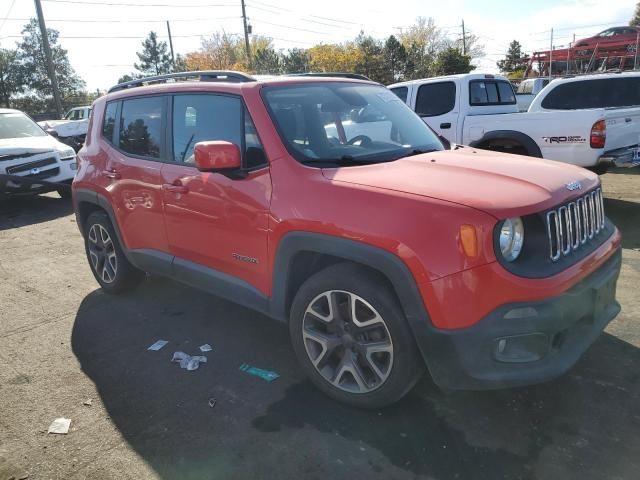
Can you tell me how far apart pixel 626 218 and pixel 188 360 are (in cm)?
604

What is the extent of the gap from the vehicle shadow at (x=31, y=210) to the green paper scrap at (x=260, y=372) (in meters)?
6.55

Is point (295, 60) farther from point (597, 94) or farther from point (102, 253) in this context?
point (102, 253)

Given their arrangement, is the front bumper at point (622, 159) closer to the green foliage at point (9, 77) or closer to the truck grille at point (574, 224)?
the truck grille at point (574, 224)

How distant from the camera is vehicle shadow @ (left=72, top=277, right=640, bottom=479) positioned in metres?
2.46

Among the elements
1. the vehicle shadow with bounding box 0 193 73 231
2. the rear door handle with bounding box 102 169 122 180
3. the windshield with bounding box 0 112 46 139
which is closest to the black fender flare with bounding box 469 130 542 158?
the rear door handle with bounding box 102 169 122 180

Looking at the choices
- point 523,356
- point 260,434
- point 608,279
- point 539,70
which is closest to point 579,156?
point 608,279

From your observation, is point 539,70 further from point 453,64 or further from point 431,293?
point 431,293

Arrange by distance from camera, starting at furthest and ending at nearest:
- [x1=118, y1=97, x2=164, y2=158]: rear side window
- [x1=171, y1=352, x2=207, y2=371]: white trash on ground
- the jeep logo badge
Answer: [x1=118, y1=97, x2=164, y2=158]: rear side window, [x1=171, y1=352, x2=207, y2=371]: white trash on ground, the jeep logo badge

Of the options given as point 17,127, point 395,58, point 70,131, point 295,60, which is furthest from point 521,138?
point 295,60

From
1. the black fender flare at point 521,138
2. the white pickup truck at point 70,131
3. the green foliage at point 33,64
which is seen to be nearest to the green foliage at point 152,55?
the green foliage at point 33,64

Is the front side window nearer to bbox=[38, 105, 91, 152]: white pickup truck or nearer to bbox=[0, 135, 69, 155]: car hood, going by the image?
bbox=[0, 135, 69, 155]: car hood

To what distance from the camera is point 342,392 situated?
2.89 meters

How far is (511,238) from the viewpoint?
7.90 ft

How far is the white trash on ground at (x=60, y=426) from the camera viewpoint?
2.86 meters
